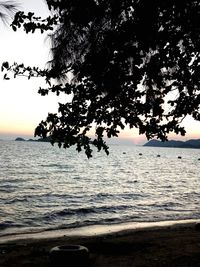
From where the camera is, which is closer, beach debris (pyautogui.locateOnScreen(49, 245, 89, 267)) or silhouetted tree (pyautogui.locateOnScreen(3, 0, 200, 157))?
silhouetted tree (pyautogui.locateOnScreen(3, 0, 200, 157))

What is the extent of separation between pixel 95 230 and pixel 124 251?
23.0ft

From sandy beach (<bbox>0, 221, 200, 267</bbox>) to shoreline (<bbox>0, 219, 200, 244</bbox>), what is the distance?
54 cm

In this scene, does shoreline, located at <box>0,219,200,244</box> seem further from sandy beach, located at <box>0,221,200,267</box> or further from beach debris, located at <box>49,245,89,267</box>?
beach debris, located at <box>49,245,89,267</box>

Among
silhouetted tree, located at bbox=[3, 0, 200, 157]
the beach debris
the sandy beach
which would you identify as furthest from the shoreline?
silhouetted tree, located at bbox=[3, 0, 200, 157]

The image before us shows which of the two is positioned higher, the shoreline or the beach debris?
the beach debris

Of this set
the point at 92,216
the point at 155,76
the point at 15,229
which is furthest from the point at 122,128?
the point at 92,216

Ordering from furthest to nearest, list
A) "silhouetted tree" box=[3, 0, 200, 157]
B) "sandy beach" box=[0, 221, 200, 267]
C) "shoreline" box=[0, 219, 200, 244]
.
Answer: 1. "shoreline" box=[0, 219, 200, 244]
2. "sandy beach" box=[0, 221, 200, 267]
3. "silhouetted tree" box=[3, 0, 200, 157]

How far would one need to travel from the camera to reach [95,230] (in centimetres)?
1980

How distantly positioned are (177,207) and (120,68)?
25.8 metres

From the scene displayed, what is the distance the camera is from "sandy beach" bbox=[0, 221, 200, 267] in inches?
433

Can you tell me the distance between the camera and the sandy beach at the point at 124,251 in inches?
433

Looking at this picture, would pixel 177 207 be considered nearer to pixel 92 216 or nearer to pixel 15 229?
pixel 92 216

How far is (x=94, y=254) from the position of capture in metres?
12.2

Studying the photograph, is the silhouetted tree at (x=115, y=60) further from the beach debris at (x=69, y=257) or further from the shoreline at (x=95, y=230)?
the shoreline at (x=95, y=230)
